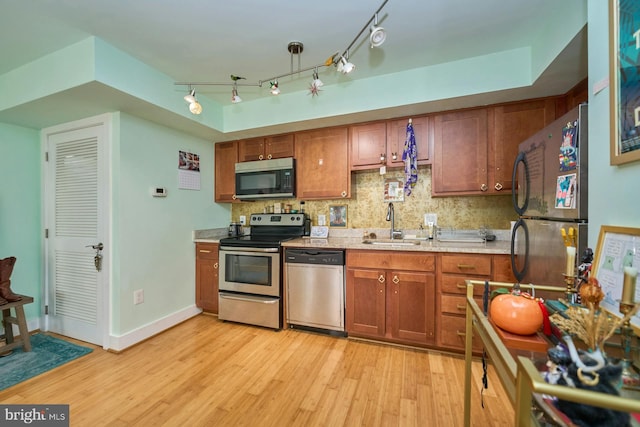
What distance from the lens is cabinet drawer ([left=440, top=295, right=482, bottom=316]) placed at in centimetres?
210

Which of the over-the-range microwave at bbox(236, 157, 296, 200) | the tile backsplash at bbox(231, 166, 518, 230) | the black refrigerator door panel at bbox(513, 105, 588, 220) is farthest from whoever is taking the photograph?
the over-the-range microwave at bbox(236, 157, 296, 200)

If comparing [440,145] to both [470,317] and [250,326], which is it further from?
[250,326]

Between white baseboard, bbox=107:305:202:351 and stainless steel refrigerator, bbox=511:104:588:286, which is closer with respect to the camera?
stainless steel refrigerator, bbox=511:104:588:286

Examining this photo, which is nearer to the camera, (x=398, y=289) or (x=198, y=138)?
(x=398, y=289)

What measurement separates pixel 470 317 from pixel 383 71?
2.11 m

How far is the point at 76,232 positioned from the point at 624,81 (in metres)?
3.94

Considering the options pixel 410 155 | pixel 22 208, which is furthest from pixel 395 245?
pixel 22 208

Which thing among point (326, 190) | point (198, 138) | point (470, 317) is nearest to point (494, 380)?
point (470, 317)

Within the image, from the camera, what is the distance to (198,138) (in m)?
3.19

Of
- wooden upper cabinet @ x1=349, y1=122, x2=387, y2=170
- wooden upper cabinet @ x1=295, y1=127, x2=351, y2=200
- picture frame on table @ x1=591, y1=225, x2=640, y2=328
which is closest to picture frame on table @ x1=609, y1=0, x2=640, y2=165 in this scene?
picture frame on table @ x1=591, y1=225, x2=640, y2=328

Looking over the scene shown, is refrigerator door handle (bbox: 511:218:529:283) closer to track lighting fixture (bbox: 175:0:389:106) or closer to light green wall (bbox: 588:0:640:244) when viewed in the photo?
light green wall (bbox: 588:0:640:244)

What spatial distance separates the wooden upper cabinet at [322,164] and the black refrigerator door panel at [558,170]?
1.52 m

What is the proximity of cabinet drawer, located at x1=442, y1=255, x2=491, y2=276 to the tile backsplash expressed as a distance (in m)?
0.64

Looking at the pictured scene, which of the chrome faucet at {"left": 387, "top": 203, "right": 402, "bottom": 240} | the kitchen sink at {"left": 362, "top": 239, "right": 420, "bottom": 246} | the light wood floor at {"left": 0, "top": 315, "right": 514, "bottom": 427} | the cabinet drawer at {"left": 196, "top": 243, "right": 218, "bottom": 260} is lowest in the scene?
the light wood floor at {"left": 0, "top": 315, "right": 514, "bottom": 427}
